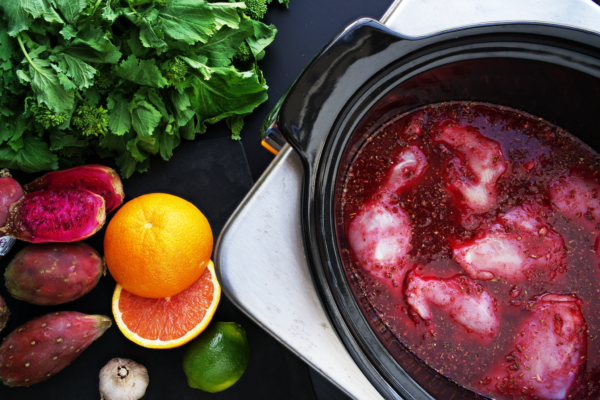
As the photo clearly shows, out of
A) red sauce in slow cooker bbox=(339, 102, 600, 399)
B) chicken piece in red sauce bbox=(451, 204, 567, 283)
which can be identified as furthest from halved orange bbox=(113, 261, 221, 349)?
chicken piece in red sauce bbox=(451, 204, 567, 283)

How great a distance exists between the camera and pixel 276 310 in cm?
97

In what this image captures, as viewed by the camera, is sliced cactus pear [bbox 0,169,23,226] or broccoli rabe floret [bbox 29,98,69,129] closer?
broccoli rabe floret [bbox 29,98,69,129]

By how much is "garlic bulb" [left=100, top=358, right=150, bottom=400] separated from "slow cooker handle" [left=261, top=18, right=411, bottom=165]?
1.29 m

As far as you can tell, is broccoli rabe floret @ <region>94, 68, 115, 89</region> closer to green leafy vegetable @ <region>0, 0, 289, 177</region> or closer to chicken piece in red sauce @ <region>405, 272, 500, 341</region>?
green leafy vegetable @ <region>0, 0, 289, 177</region>

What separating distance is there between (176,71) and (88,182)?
61 centimetres

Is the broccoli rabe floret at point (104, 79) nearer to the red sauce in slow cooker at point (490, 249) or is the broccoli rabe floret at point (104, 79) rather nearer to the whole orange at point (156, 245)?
the whole orange at point (156, 245)

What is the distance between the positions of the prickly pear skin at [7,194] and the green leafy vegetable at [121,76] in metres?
0.14

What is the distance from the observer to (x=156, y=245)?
4.14 ft

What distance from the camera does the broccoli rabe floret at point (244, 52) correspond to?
1.49 m

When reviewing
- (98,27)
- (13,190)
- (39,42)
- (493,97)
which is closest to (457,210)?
(493,97)

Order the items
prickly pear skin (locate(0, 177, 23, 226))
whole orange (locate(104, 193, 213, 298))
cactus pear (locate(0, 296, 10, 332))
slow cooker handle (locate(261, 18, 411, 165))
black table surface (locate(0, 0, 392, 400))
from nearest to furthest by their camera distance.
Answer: slow cooker handle (locate(261, 18, 411, 165))
whole orange (locate(104, 193, 213, 298))
prickly pear skin (locate(0, 177, 23, 226))
cactus pear (locate(0, 296, 10, 332))
black table surface (locate(0, 0, 392, 400))

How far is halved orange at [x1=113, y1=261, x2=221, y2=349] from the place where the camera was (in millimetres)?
1450

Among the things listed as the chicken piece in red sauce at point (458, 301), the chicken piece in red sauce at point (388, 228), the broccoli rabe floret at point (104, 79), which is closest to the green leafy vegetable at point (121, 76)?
the broccoli rabe floret at point (104, 79)

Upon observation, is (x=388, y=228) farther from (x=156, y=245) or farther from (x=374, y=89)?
(x=156, y=245)
